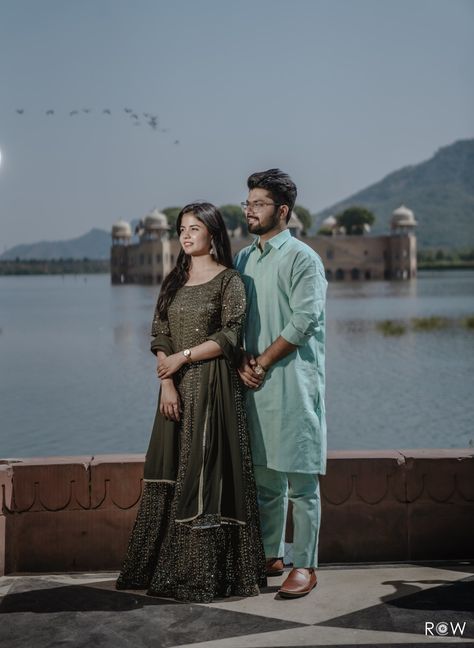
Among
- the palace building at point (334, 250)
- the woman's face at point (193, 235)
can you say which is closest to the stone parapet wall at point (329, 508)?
the woman's face at point (193, 235)

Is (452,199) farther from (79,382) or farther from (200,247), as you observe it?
(200,247)

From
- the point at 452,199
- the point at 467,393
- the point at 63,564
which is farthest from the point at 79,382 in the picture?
the point at 452,199

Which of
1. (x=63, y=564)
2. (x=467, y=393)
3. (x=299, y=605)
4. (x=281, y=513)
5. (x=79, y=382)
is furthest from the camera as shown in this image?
(x=79, y=382)

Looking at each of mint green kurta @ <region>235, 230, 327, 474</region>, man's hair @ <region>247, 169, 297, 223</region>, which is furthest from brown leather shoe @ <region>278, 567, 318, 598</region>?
man's hair @ <region>247, 169, 297, 223</region>

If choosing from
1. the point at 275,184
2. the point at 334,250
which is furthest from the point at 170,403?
the point at 334,250

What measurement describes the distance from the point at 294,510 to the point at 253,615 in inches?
14.0

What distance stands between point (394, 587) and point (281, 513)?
37cm

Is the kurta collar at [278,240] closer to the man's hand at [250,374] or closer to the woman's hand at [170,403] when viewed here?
the man's hand at [250,374]

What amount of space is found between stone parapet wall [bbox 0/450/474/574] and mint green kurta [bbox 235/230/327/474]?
14.3 inches

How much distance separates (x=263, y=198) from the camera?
111 inches

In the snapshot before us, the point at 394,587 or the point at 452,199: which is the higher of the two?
the point at 452,199

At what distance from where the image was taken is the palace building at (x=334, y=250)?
222 ft

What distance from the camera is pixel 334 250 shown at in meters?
70.1

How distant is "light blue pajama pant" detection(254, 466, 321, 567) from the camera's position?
9.13 feet
